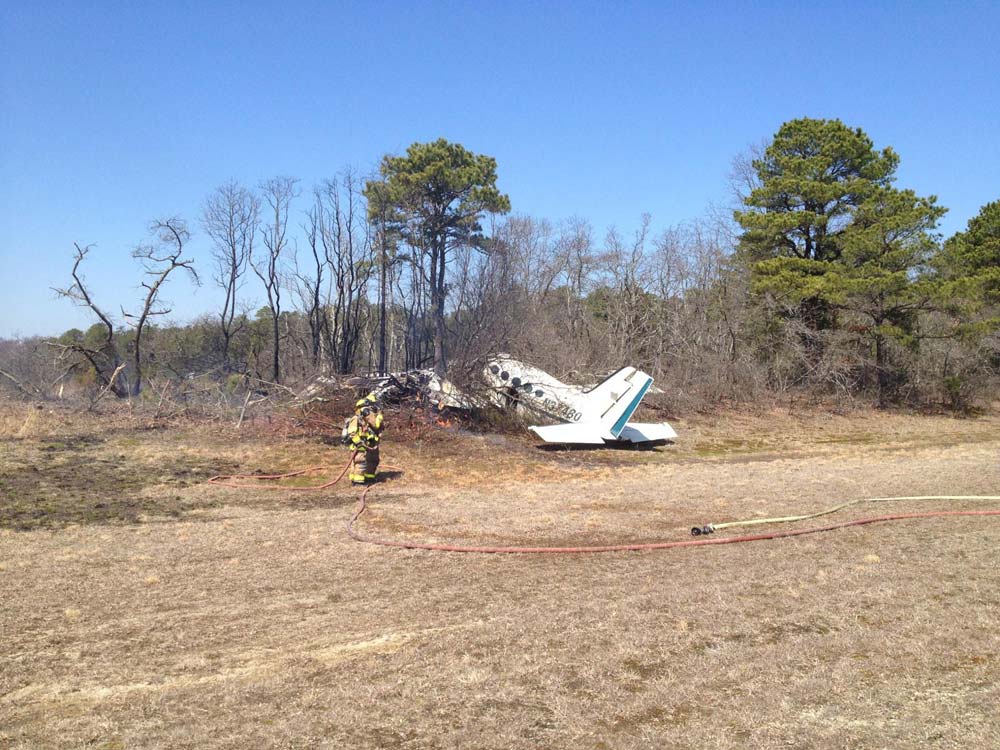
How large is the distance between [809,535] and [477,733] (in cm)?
526

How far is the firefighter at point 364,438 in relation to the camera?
10133mm

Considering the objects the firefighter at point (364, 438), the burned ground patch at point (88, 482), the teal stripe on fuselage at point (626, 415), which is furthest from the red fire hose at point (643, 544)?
the teal stripe on fuselage at point (626, 415)

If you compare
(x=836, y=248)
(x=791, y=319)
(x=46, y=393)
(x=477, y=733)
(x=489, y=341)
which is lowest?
(x=477, y=733)

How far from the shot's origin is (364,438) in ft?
33.2

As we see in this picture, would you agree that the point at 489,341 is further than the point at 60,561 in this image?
Yes

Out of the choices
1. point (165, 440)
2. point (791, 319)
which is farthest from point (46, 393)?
point (791, 319)

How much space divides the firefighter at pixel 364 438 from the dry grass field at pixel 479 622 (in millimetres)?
400

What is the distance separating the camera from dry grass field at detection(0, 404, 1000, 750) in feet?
11.1

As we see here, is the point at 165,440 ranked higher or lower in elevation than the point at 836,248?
lower

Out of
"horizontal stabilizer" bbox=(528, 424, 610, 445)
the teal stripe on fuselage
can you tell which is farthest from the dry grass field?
the teal stripe on fuselage

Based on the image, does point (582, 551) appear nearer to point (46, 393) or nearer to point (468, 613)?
point (468, 613)

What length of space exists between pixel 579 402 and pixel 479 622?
10535 mm

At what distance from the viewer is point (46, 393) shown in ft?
53.2

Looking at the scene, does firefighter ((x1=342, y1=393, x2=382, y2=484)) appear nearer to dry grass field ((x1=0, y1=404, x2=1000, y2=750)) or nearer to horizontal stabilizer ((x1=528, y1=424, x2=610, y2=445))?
dry grass field ((x1=0, y1=404, x2=1000, y2=750))
